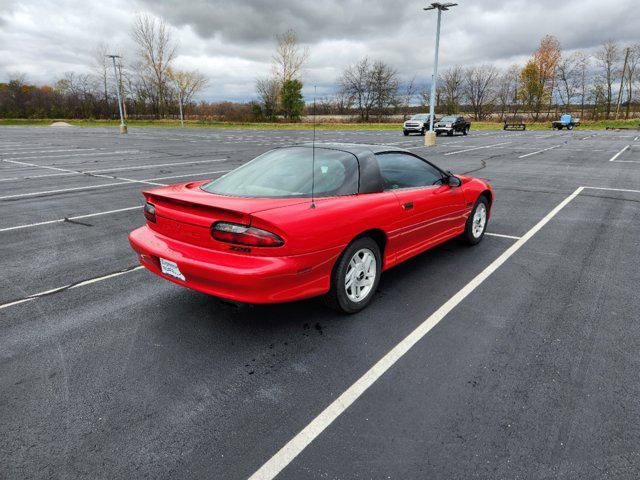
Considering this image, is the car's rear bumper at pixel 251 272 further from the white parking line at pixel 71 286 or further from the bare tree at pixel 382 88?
the bare tree at pixel 382 88

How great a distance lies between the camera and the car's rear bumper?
2908 mm

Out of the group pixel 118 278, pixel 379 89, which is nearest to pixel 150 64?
pixel 379 89

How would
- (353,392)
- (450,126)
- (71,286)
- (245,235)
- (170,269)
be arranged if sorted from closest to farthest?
(353,392)
(245,235)
(170,269)
(71,286)
(450,126)

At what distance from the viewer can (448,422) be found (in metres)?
2.39

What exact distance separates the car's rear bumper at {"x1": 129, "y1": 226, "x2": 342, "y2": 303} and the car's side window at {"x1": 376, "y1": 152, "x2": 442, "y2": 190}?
1.15m

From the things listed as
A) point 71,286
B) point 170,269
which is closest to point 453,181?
point 170,269

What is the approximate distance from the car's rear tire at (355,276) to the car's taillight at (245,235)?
27.7 inches

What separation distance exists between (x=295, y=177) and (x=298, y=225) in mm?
827

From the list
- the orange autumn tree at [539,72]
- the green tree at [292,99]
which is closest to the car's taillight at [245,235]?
the green tree at [292,99]

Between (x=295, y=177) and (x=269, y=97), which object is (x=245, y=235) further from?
(x=269, y=97)

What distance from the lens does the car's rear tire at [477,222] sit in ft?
17.5

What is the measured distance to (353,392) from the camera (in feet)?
8.67

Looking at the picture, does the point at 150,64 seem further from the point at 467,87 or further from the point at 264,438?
the point at 264,438

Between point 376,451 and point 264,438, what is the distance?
612 millimetres
